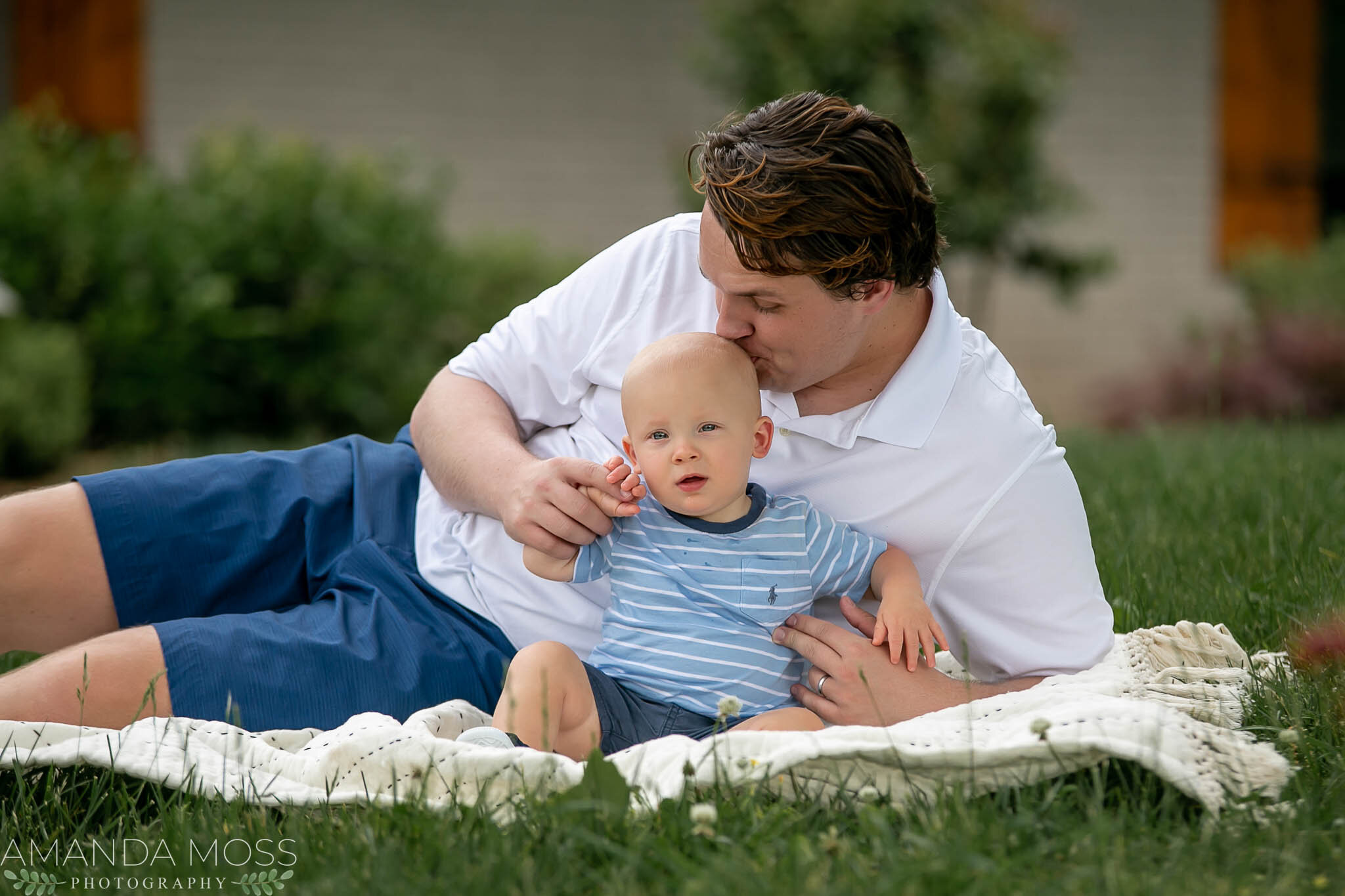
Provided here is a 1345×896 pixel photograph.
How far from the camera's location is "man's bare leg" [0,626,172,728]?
2154 millimetres

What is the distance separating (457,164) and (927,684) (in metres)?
8.26

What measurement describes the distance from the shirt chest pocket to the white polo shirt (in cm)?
17

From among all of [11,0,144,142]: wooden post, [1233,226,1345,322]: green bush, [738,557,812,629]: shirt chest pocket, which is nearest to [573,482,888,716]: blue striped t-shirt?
[738,557,812,629]: shirt chest pocket

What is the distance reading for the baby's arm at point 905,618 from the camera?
2.14 meters

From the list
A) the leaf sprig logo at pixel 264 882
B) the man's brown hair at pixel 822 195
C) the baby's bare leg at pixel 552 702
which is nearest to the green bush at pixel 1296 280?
the man's brown hair at pixel 822 195

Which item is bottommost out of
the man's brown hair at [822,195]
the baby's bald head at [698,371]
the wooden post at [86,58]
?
the baby's bald head at [698,371]

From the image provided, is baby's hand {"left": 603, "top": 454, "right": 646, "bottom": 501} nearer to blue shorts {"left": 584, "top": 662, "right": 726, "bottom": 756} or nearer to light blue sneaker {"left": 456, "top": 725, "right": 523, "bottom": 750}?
blue shorts {"left": 584, "top": 662, "right": 726, "bottom": 756}

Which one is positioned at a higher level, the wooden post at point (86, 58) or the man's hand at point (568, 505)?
the wooden post at point (86, 58)

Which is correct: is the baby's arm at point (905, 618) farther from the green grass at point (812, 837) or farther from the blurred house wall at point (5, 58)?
the blurred house wall at point (5, 58)

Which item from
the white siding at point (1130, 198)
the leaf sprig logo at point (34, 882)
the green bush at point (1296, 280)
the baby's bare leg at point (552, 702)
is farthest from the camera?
the white siding at point (1130, 198)

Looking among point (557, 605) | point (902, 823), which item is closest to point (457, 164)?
point (557, 605)

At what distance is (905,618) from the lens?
2139mm

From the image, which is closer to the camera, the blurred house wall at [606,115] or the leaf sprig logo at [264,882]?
the leaf sprig logo at [264,882]

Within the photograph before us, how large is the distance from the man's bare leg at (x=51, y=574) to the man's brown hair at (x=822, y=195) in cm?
→ 141
